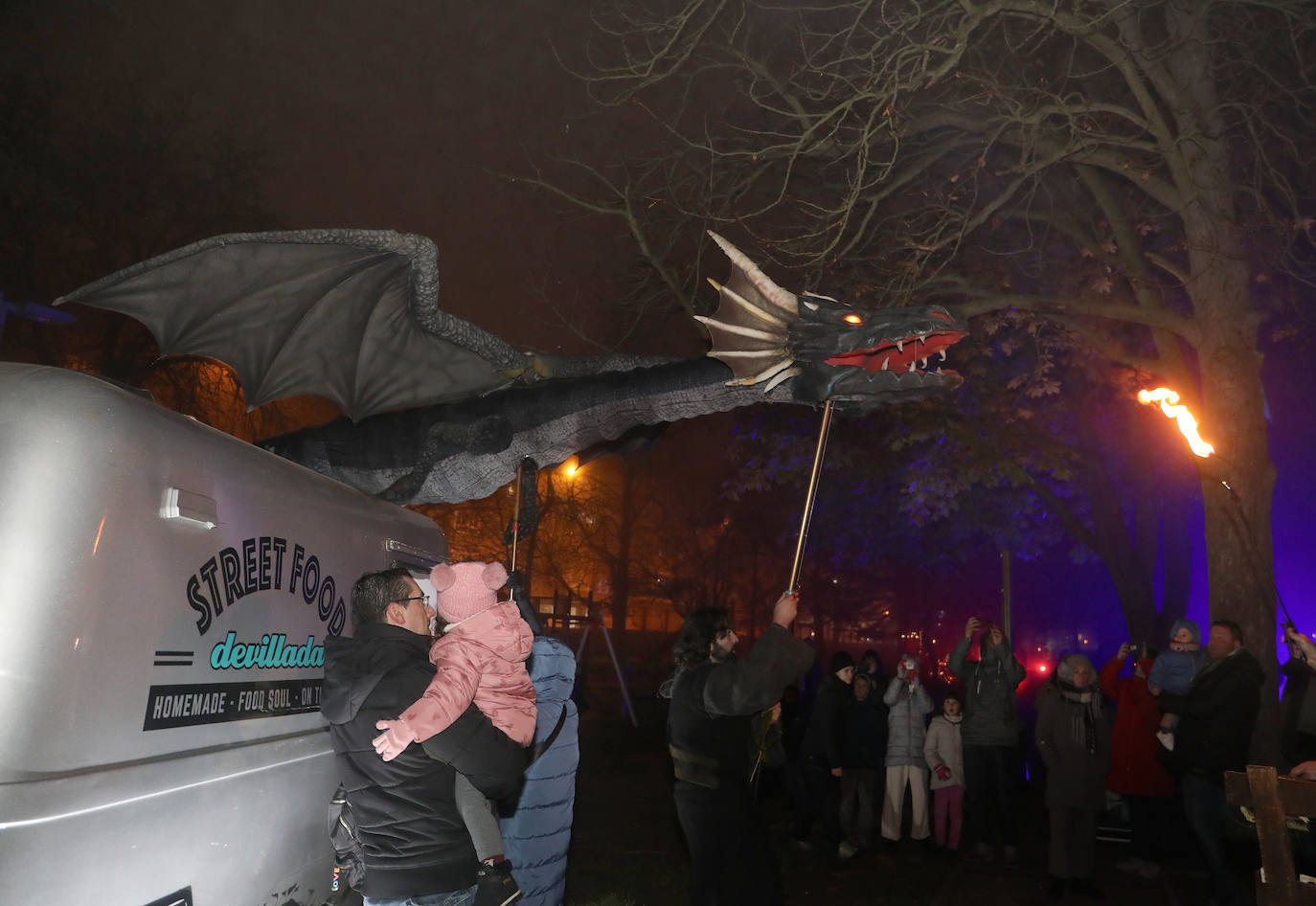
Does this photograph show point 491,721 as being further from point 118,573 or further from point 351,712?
point 118,573

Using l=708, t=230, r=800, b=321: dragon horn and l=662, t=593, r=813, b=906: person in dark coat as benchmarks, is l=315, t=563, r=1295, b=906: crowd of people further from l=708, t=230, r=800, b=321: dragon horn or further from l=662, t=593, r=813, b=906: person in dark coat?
l=708, t=230, r=800, b=321: dragon horn

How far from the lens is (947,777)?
9.12 metres

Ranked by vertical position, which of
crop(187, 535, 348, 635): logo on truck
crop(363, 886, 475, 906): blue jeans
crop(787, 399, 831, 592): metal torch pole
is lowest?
crop(363, 886, 475, 906): blue jeans

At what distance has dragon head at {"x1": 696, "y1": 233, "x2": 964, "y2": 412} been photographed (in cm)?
445

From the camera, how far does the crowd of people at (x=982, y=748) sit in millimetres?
4328

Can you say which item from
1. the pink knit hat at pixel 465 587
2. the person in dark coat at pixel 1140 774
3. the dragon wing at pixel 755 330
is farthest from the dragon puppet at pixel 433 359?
the person in dark coat at pixel 1140 774

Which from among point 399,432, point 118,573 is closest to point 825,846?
point 399,432

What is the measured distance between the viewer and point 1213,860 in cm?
639

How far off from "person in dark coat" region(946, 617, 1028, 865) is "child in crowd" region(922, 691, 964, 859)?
13 cm

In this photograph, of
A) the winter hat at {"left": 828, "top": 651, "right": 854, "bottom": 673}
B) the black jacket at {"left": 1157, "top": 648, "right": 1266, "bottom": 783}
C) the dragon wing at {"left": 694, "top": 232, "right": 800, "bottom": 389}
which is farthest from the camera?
the winter hat at {"left": 828, "top": 651, "right": 854, "bottom": 673}

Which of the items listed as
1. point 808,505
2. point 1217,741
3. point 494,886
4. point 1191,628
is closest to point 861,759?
point 1191,628

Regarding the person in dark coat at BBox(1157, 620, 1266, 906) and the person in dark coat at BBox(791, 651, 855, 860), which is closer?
the person in dark coat at BBox(1157, 620, 1266, 906)

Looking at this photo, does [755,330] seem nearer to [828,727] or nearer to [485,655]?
[485,655]

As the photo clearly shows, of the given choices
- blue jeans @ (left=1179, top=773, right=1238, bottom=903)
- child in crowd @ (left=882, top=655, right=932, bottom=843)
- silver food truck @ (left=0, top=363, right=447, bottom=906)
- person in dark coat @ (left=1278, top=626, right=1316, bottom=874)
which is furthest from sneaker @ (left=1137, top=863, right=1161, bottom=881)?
silver food truck @ (left=0, top=363, right=447, bottom=906)
